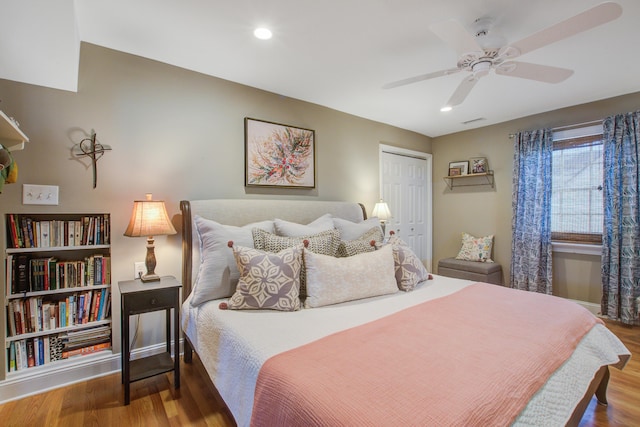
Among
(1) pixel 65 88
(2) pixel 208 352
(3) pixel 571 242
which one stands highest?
(1) pixel 65 88

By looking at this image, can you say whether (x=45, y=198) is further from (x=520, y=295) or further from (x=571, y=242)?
(x=571, y=242)

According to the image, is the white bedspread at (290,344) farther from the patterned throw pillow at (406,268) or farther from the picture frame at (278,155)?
the picture frame at (278,155)

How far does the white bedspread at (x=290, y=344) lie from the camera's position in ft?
3.50

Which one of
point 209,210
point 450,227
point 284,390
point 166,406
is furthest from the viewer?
point 450,227

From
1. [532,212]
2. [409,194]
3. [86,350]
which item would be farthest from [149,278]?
[532,212]

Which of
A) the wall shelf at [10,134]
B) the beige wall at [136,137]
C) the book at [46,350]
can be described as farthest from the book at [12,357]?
the wall shelf at [10,134]

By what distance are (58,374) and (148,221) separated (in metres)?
1.16

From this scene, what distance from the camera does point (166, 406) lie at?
1.77 meters

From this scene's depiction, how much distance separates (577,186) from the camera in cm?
332

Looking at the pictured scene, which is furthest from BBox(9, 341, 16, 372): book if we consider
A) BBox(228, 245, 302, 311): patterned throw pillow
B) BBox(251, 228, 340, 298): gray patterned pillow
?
BBox(251, 228, 340, 298): gray patterned pillow

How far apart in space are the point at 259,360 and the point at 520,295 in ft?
5.72

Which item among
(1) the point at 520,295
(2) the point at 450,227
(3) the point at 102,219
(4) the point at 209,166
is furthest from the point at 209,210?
(2) the point at 450,227

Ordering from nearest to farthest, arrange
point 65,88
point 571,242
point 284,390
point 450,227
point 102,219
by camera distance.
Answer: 1. point 284,390
2. point 65,88
3. point 102,219
4. point 571,242
5. point 450,227

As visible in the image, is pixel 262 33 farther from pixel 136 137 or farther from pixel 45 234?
pixel 45 234
